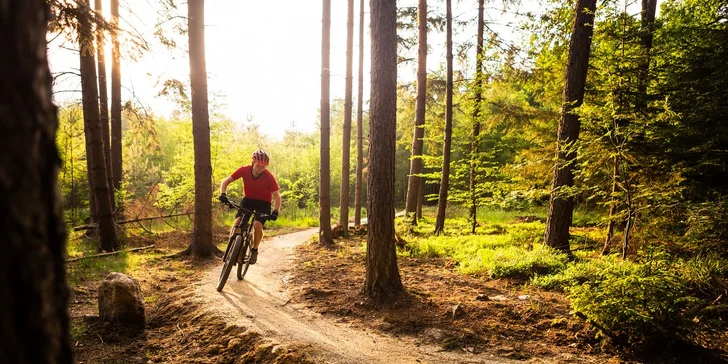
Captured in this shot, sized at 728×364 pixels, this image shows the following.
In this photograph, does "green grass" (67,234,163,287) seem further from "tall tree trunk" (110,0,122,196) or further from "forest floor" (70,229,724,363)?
"tall tree trunk" (110,0,122,196)

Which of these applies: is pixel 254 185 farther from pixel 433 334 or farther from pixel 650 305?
pixel 650 305

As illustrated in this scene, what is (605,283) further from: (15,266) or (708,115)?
(15,266)

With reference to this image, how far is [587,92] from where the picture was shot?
32.4ft

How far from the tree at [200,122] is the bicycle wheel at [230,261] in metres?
2.81

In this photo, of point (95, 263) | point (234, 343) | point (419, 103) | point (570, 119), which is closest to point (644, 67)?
point (570, 119)

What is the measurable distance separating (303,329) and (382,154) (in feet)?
9.53

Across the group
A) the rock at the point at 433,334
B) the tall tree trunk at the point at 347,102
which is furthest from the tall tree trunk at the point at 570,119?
→ the tall tree trunk at the point at 347,102

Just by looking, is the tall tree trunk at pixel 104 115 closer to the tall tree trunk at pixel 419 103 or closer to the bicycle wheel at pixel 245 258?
the bicycle wheel at pixel 245 258

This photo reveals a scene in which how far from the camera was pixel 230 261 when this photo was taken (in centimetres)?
640

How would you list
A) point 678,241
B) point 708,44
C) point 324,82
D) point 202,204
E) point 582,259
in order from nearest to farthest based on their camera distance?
point 678,241
point 708,44
point 582,259
point 202,204
point 324,82

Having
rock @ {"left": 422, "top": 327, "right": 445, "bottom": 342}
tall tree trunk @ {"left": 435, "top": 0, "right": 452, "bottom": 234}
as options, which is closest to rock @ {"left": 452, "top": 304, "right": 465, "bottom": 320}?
rock @ {"left": 422, "top": 327, "right": 445, "bottom": 342}

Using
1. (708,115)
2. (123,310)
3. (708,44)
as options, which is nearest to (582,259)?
(708,115)

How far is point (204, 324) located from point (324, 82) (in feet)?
28.7

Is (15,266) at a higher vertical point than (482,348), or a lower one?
higher
